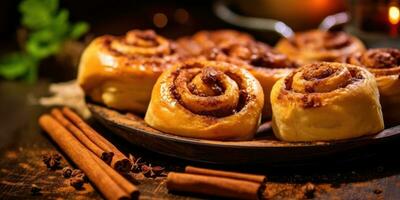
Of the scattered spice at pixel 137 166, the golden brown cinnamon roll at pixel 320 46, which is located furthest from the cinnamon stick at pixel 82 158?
the golden brown cinnamon roll at pixel 320 46

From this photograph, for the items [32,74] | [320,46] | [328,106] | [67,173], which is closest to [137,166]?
[67,173]

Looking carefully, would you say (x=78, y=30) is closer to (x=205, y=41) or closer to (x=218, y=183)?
(x=205, y=41)

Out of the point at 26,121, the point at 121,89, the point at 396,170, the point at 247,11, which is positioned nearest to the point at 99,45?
the point at 121,89

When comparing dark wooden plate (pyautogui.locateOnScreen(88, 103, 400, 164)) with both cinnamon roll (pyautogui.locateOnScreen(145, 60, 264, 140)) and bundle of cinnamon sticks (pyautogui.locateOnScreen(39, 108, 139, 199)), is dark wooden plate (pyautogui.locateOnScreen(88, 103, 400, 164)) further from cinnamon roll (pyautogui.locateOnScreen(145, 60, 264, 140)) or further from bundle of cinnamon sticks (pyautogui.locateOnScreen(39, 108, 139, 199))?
bundle of cinnamon sticks (pyautogui.locateOnScreen(39, 108, 139, 199))

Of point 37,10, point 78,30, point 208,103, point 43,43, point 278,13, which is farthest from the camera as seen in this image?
point 278,13

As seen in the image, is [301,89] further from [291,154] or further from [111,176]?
[111,176]

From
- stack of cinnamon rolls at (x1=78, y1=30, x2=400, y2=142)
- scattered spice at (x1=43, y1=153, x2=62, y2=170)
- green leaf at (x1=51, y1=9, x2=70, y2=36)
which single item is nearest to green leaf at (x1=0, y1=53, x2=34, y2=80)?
green leaf at (x1=51, y1=9, x2=70, y2=36)
